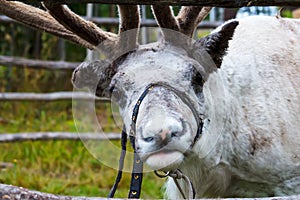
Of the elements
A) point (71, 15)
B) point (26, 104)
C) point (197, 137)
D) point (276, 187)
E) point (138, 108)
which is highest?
point (71, 15)

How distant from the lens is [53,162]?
6.77 m

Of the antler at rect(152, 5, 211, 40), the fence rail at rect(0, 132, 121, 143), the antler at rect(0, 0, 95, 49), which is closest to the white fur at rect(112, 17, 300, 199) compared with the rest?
the antler at rect(152, 5, 211, 40)

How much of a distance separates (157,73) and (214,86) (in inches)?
17.3

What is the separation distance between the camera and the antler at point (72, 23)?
3.28 meters

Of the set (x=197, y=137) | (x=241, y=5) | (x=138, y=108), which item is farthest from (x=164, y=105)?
(x=241, y=5)

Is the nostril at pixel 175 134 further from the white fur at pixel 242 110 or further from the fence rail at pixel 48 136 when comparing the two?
the fence rail at pixel 48 136

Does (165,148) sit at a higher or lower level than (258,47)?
lower

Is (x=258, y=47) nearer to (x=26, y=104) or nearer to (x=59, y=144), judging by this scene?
(x=59, y=144)

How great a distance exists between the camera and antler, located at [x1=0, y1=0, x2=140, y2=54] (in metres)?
3.28

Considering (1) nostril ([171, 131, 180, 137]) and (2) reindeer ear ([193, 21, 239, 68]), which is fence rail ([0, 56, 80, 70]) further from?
(1) nostril ([171, 131, 180, 137])

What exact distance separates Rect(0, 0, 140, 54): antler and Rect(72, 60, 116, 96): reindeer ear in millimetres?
137

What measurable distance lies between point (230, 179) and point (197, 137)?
482 millimetres

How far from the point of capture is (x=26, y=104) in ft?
29.1

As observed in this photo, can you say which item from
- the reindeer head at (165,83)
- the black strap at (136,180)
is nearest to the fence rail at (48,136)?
the reindeer head at (165,83)
